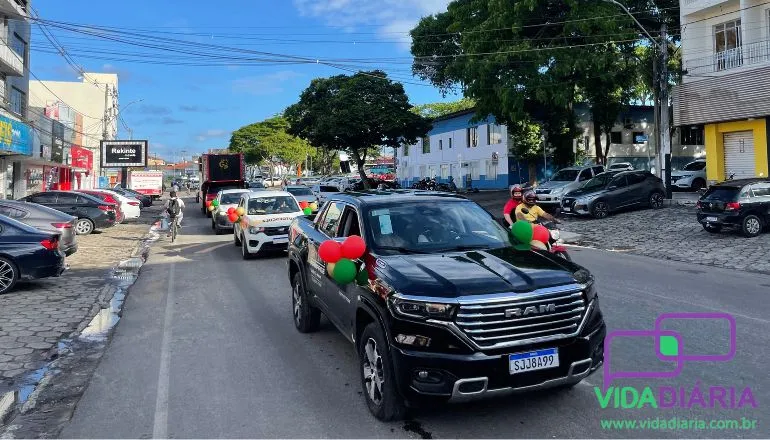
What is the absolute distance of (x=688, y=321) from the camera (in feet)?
23.4

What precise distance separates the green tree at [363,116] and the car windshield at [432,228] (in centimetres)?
3353

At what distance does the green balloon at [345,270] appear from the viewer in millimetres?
4824

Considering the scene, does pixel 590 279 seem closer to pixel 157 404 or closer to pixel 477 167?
pixel 157 404

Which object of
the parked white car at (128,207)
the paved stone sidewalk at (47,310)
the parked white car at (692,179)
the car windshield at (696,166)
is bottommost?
the paved stone sidewalk at (47,310)

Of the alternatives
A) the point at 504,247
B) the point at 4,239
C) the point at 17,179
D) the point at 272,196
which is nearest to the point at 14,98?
the point at 17,179

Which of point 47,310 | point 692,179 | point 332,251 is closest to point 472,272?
point 332,251

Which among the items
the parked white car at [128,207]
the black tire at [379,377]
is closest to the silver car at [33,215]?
the parked white car at [128,207]

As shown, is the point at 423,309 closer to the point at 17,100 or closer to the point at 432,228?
the point at 432,228

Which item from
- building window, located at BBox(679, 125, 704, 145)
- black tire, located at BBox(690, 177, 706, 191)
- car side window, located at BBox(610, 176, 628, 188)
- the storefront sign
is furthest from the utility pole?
the storefront sign

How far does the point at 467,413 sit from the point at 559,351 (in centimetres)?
93

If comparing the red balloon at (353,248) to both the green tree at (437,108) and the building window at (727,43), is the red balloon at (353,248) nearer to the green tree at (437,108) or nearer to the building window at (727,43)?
the building window at (727,43)

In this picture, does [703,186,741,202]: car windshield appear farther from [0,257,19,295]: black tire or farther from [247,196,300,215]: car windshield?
[0,257,19,295]: black tire

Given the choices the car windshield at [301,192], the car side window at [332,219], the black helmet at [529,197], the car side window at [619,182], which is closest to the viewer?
the car side window at [332,219]

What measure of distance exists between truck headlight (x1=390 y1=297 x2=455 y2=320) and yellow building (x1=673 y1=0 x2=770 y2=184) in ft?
74.7
